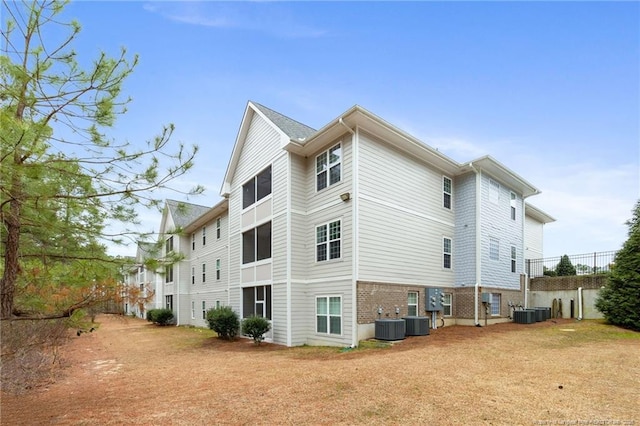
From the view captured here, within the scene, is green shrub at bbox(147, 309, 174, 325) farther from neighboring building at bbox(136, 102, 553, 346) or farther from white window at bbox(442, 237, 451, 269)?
white window at bbox(442, 237, 451, 269)

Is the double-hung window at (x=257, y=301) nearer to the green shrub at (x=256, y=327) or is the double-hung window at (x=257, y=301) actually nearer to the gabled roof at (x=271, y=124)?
the green shrub at (x=256, y=327)

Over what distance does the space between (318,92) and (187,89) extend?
7.71 meters

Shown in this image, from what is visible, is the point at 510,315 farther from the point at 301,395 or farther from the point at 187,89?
the point at 187,89

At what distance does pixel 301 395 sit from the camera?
6738mm

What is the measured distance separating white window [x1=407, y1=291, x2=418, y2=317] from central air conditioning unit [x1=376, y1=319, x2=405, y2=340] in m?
2.12

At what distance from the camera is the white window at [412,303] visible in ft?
47.6

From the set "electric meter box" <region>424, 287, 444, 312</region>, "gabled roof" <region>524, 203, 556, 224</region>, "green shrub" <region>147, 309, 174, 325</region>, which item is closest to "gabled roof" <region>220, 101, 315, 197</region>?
"electric meter box" <region>424, 287, 444, 312</region>

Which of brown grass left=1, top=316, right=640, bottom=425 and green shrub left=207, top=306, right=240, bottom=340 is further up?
brown grass left=1, top=316, right=640, bottom=425

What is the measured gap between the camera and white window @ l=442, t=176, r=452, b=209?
1702 centimetres

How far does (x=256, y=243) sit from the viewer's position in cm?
1675

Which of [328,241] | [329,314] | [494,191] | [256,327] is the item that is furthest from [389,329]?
[494,191]

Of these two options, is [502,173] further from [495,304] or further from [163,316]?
[163,316]

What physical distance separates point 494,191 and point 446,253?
4.15 meters

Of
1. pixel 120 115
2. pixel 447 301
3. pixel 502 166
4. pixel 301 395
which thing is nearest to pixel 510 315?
pixel 447 301
